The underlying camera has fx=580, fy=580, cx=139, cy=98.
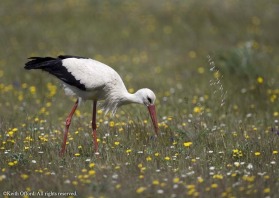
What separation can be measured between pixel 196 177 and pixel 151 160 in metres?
0.65

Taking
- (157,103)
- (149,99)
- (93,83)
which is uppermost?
(157,103)

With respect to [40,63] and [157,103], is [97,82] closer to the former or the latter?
[40,63]

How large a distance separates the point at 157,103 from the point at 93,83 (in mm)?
2325

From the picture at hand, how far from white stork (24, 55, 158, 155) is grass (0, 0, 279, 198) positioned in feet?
1.33

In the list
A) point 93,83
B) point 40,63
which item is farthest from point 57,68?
point 93,83

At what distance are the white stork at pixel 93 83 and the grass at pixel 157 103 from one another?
0.41 metres

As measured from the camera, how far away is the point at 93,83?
657 cm

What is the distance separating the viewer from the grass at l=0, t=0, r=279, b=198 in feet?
17.4

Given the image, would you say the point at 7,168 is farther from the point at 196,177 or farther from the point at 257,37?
the point at 257,37

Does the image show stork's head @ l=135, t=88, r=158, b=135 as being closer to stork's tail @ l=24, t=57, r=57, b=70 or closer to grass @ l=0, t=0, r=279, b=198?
grass @ l=0, t=0, r=279, b=198

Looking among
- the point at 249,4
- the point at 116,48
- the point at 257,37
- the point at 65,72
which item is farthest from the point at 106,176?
the point at 249,4

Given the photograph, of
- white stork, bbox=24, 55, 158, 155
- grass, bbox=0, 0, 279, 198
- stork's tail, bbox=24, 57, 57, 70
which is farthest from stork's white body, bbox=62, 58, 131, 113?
grass, bbox=0, 0, 279, 198

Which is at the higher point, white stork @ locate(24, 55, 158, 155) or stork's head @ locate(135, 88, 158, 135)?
white stork @ locate(24, 55, 158, 155)

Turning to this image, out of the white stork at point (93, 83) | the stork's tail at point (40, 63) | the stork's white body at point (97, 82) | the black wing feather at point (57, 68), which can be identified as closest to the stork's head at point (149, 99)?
the white stork at point (93, 83)
